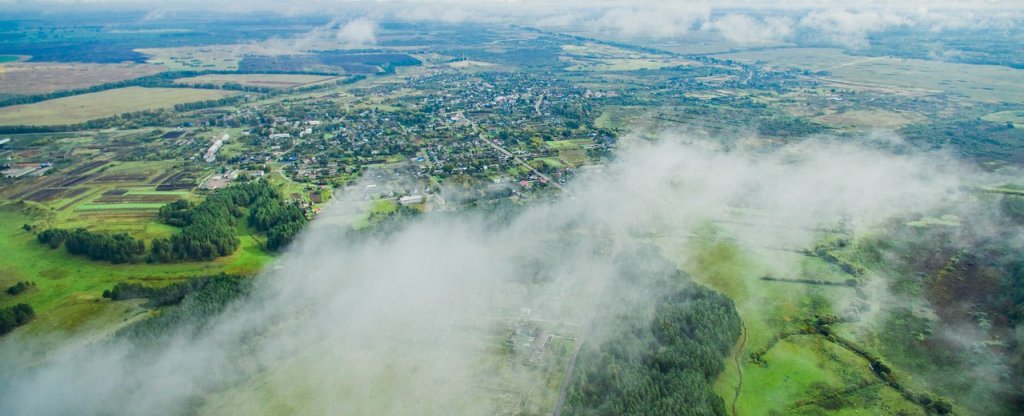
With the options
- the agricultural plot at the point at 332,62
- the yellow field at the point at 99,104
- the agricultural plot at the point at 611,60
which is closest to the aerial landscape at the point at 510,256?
the yellow field at the point at 99,104

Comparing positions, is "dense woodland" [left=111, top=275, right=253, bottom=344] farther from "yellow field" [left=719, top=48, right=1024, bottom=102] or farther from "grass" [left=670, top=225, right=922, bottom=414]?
"yellow field" [left=719, top=48, right=1024, bottom=102]

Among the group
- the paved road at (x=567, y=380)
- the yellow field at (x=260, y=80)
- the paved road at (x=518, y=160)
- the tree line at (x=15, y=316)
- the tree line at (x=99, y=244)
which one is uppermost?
the yellow field at (x=260, y=80)

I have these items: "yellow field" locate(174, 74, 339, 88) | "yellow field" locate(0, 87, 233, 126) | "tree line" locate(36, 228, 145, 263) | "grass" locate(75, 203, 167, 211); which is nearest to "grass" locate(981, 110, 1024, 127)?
"tree line" locate(36, 228, 145, 263)

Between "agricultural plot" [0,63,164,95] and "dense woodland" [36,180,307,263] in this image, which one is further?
"agricultural plot" [0,63,164,95]

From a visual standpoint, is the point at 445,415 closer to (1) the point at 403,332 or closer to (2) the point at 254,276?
(1) the point at 403,332

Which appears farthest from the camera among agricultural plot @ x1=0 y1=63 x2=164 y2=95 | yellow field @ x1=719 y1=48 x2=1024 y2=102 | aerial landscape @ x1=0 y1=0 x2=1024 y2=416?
yellow field @ x1=719 y1=48 x2=1024 y2=102

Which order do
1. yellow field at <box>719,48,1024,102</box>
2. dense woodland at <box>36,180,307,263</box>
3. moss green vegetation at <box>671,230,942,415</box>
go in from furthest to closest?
A: yellow field at <box>719,48,1024,102</box> < dense woodland at <box>36,180,307,263</box> < moss green vegetation at <box>671,230,942,415</box>

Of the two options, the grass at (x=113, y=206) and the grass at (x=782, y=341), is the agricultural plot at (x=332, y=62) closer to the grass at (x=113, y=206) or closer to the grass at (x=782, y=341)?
the grass at (x=113, y=206)
